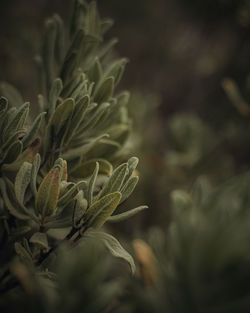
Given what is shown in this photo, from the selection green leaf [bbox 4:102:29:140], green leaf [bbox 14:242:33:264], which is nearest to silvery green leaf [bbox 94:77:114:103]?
green leaf [bbox 4:102:29:140]

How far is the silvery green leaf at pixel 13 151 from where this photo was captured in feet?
2.68

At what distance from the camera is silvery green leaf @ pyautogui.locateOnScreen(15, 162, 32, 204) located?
0.83 meters

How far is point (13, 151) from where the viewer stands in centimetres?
83

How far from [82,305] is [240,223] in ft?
1.02

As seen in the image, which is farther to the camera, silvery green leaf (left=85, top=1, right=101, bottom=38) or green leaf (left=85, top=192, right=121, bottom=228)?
silvery green leaf (left=85, top=1, right=101, bottom=38)

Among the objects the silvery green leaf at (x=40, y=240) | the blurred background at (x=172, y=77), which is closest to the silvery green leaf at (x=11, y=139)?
the silvery green leaf at (x=40, y=240)

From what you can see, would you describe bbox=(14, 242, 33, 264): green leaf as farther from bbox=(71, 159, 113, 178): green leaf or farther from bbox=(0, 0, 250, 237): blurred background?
bbox=(0, 0, 250, 237): blurred background

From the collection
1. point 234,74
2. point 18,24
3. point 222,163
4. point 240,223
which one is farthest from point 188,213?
point 18,24

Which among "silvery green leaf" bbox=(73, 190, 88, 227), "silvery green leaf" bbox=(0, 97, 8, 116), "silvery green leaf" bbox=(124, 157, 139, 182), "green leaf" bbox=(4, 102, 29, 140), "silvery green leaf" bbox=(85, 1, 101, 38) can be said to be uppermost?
"silvery green leaf" bbox=(85, 1, 101, 38)

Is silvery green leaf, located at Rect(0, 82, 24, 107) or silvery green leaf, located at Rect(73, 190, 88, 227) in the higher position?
silvery green leaf, located at Rect(0, 82, 24, 107)

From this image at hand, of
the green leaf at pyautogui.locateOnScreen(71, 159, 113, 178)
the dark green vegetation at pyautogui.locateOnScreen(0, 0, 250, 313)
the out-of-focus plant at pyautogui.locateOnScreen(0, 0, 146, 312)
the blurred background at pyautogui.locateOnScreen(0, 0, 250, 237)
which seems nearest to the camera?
the dark green vegetation at pyautogui.locateOnScreen(0, 0, 250, 313)

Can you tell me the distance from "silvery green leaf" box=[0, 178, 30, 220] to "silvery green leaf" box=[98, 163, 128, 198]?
206 millimetres

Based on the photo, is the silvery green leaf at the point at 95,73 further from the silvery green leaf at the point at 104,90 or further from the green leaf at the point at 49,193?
the green leaf at the point at 49,193

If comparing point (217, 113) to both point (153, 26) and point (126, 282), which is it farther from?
point (126, 282)
